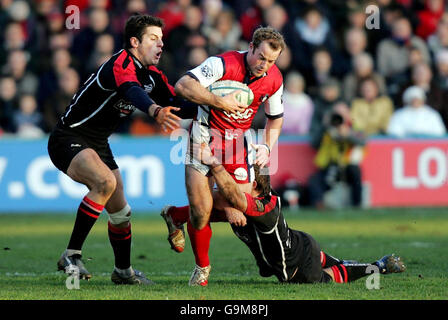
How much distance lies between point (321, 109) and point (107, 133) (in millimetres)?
7401

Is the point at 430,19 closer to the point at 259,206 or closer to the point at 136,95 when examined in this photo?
the point at 259,206

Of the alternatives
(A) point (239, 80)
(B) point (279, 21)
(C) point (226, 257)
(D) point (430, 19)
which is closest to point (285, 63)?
(B) point (279, 21)

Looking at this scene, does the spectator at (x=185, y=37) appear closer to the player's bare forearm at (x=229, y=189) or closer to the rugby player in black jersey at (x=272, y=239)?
the rugby player in black jersey at (x=272, y=239)

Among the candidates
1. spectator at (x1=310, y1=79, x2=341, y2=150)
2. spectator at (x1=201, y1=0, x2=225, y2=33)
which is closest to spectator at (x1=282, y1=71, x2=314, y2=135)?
spectator at (x1=310, y1=79, x2=341, y2=150)

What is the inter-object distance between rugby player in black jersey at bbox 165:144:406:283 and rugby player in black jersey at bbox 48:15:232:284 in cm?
82

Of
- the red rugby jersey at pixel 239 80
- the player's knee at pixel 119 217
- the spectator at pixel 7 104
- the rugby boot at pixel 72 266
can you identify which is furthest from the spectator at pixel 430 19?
the rugby boot at pixel 72 266

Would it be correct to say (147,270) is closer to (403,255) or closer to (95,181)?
(95,181)

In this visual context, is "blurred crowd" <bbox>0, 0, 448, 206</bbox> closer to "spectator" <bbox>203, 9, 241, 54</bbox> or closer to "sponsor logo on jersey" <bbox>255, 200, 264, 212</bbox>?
"spectator" <bbox>203, 9, 241, 54</bbox>

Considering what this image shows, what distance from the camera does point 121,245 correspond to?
26.5 feet

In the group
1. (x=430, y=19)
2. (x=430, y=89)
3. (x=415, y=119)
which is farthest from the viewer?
(x=430, y=19)

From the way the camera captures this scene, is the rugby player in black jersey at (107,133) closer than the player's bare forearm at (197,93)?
No

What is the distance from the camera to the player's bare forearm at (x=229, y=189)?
738cm

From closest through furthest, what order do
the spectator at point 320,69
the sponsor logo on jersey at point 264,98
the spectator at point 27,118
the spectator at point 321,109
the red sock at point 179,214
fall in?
the sponsor logo on jersey at point 264,98 → the red sock at point 179,214 → the spectator at point 321,109 → the spectator at point 27,118 → the spectator at point 320,69

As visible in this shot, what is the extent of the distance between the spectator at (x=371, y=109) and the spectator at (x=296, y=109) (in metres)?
0.78
